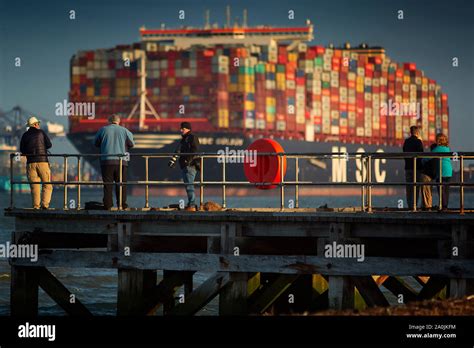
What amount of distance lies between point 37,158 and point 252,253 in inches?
170

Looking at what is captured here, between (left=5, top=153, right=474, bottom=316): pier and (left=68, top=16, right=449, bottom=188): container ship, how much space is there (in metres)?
102

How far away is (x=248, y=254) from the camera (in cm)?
1627

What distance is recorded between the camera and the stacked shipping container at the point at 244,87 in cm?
13062

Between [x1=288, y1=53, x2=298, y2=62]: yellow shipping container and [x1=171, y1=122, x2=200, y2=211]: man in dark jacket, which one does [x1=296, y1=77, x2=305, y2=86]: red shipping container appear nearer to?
[x1=288, y1=53, x2=298, y2=62]: yellow shipping container

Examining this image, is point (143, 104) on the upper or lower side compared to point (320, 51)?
lower

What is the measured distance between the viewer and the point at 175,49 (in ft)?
459

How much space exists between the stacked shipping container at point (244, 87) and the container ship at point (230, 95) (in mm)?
123

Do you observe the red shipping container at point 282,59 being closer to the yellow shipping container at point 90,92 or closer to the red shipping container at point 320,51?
the red shipping container at point 320,51

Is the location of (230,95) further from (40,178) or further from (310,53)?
(40,178)

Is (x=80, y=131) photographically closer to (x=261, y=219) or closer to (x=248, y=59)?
(x=248, y=59)

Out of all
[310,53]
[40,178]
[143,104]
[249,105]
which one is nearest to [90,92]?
[143,104]

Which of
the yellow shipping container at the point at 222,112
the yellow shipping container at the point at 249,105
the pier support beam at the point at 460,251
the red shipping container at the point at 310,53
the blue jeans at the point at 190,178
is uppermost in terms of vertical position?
the red shipping container at the point at 310,53

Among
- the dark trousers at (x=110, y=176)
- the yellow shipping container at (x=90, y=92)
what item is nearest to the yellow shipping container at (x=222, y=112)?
A: the yellow shipping container at (x=90, y=92)

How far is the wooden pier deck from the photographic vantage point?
15391mm
